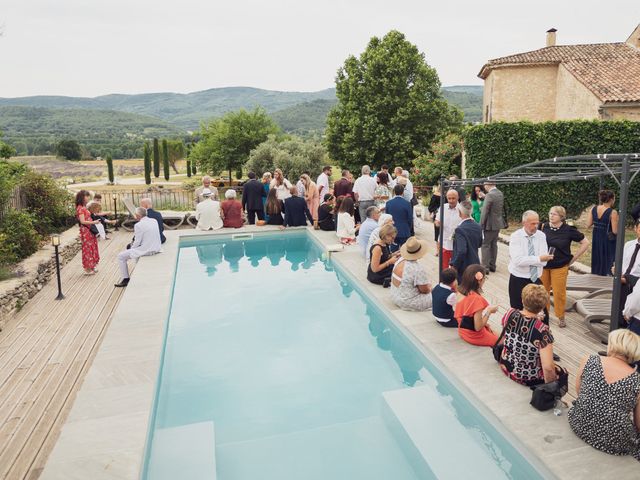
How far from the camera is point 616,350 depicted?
3701 mm

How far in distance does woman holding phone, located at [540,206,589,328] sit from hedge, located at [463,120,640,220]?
9.56 meters

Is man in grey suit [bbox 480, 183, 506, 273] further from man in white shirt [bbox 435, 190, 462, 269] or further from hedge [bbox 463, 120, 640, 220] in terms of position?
hedge [bbox 463, 120, 640, 220]

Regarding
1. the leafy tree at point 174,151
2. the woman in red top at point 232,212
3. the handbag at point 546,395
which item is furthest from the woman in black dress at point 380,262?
the leafy tree at point 174,151

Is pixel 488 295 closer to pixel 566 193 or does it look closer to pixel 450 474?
pixel 450 474

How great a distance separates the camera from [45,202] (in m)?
13.8

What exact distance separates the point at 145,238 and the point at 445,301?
6.79 m

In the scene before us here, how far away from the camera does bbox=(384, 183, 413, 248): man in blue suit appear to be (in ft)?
32.2

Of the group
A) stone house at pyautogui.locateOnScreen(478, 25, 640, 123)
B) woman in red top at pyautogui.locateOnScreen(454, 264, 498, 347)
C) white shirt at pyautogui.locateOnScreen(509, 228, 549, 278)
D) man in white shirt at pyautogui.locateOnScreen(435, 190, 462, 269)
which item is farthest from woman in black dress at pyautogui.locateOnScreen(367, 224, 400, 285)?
stone house at pyautogui.locateOnScreen(478, 25, 640, 123)

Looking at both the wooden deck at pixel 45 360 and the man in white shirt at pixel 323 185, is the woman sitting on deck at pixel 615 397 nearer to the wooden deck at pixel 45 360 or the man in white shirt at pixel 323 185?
the wooden deck at pixel 45 360

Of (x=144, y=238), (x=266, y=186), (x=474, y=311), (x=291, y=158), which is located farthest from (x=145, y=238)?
(x=291, y=158)

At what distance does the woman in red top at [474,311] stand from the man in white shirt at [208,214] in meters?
9.66

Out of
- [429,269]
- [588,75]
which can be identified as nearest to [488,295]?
[429,269]

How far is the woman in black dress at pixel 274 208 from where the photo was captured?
14594 mm

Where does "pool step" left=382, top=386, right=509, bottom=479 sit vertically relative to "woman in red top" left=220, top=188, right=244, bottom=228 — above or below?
below
